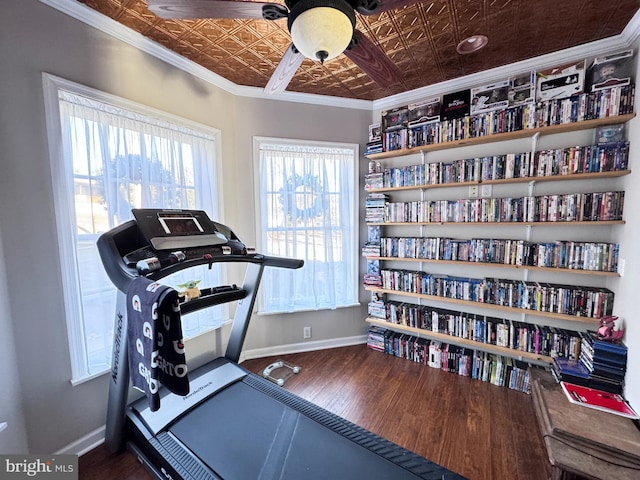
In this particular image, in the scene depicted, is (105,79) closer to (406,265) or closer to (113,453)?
(113,453)

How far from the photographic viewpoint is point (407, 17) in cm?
164

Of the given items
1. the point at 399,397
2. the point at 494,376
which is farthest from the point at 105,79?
the point at 494,376

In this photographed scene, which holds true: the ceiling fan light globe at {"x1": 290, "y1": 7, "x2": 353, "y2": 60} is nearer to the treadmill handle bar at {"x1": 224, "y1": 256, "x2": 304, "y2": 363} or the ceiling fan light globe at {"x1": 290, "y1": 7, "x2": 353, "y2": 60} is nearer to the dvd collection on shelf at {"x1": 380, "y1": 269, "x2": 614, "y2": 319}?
the treadmill handle bar at {"x1": 224, "y1": 256, "x2": 304, "y2": 363}

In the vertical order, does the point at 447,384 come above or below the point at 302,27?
below

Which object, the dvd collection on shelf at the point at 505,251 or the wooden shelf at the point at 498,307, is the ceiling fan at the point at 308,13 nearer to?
the dvd collection on shelf at the point at 505,251

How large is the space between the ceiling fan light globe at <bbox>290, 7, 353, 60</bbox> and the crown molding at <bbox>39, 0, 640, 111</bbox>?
56.2 inches

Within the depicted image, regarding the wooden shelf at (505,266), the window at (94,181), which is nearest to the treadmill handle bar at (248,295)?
the window at (94,181)

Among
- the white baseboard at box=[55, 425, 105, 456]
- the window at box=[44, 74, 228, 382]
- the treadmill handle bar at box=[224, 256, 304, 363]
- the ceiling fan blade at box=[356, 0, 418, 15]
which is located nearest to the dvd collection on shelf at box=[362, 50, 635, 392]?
the treadmill handle bar at box=[224, 256, 304, 363]

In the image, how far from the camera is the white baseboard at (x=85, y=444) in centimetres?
155

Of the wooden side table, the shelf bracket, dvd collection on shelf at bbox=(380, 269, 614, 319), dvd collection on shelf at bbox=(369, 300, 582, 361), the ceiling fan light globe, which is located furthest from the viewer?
the shelf bracket

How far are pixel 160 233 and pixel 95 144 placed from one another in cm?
78

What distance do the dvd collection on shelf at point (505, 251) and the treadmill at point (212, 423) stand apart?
149cm

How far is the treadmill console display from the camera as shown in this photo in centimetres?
144

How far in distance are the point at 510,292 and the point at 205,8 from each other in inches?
106
